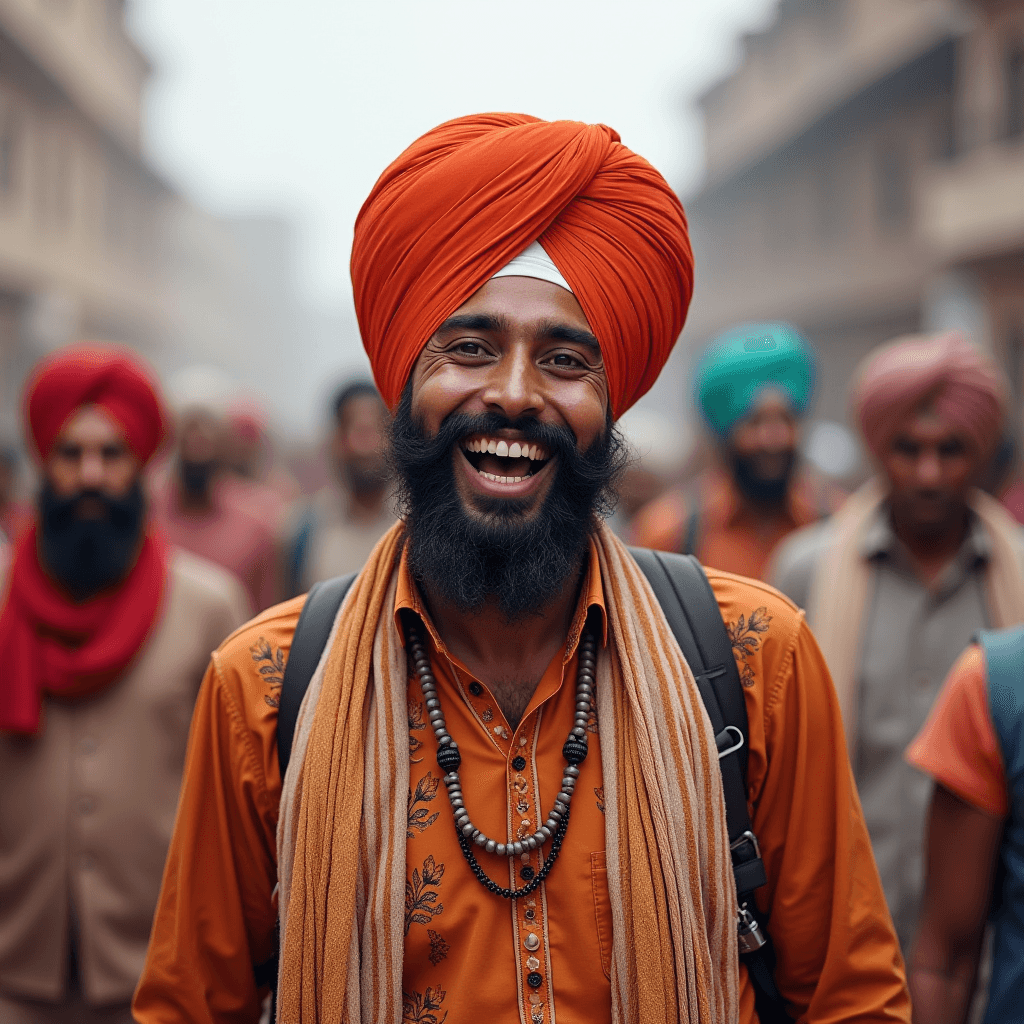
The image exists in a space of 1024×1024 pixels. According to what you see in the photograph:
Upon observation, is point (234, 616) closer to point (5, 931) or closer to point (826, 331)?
point (5, 931)

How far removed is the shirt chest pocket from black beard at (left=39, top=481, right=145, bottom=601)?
2.12 meters

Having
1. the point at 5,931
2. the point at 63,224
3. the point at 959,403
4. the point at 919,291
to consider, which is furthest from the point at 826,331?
the point at 5,931

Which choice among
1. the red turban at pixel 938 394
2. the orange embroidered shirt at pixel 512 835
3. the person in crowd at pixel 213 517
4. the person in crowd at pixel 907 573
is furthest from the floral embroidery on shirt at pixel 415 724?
the person in crowd at pixel 213 517

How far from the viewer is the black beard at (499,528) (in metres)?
2.04

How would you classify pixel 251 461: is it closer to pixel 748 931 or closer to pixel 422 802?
pixel 422 802

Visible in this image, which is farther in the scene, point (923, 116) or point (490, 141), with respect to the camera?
point (923, 116)

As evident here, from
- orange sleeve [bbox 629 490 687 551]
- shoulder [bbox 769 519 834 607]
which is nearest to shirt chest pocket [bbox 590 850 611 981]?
shoulder [bbox 769 519 834 607]

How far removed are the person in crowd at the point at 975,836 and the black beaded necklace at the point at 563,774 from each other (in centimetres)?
69

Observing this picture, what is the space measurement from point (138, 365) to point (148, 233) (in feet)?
95.6

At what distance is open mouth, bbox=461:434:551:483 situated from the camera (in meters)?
2.04

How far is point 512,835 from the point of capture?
1.91 m

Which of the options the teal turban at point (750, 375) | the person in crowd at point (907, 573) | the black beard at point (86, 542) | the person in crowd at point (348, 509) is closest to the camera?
the person in crowd at point (907, 573)

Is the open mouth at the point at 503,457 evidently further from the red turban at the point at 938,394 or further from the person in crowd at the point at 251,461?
the person in crowd at the point at 251,461

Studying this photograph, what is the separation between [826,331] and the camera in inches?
1006
